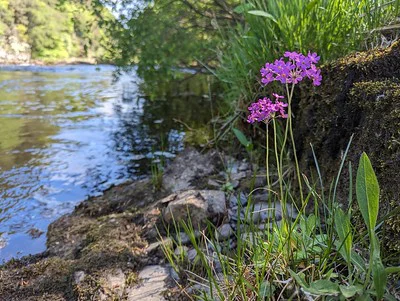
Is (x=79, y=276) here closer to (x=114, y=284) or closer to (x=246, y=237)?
(x=114, y=284)

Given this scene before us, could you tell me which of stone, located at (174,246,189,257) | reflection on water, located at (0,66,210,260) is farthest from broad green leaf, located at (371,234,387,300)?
reflection on water, located at (0,66,210,260)

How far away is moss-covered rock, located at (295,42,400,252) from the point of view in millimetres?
1509

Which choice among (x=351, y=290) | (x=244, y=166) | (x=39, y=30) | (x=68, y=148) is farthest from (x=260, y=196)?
(x=39, y=30)

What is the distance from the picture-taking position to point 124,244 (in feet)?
7.91

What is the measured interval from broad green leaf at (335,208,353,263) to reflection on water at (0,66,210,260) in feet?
8.04

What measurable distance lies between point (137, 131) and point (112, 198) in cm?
319

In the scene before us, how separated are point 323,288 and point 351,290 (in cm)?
8

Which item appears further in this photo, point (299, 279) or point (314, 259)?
point (314, 259)

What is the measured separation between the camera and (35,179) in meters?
4.30

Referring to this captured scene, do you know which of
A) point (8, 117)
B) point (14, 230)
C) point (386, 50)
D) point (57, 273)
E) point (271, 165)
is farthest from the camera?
point (8, 117)

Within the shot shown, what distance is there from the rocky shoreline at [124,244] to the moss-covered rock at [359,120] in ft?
1.75

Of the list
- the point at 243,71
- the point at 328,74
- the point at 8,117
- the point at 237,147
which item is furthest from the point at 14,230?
the point at 8,117

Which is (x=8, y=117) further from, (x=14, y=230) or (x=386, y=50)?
(x=386, y=50)

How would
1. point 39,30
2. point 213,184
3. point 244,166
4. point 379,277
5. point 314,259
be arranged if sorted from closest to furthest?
point 379,277 → point 314,259 → point 213,184 → point 244,166 → point 39,30
